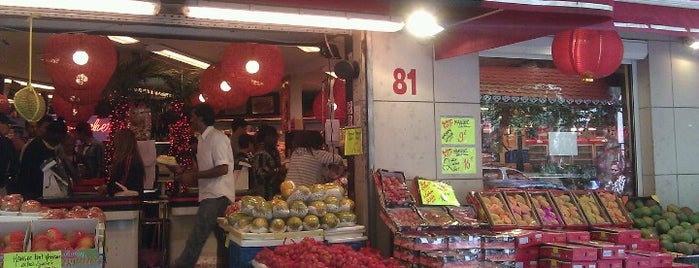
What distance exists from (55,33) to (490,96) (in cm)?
462

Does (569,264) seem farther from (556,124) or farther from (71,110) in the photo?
(71,110)

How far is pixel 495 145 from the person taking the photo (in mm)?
6926

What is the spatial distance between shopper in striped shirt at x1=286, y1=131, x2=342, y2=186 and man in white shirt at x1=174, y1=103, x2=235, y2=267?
110 cm

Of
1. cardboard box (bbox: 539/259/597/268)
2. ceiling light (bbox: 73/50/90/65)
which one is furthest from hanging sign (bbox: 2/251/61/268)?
cardboard box (bbox: 539/259/597/268)

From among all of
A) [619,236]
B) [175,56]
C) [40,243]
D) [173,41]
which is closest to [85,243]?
[40,243]

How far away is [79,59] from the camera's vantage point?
20.8 ft

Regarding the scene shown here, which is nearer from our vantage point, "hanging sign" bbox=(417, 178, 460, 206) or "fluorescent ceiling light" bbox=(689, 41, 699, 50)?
"hanging sign" bbox=(417, 178, 460, 206)

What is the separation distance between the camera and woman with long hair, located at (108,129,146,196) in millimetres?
7645

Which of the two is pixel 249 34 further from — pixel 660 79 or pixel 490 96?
pixel 660 79

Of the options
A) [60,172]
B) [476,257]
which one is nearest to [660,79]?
[476,257]

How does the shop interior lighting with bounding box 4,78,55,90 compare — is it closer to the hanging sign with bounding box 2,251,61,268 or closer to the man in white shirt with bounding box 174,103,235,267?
the man in white shirt with bounding box 174,103,235,267

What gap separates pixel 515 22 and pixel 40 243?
3960mm

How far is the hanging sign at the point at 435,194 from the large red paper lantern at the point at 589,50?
159cm

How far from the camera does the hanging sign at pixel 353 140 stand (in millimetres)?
6026
